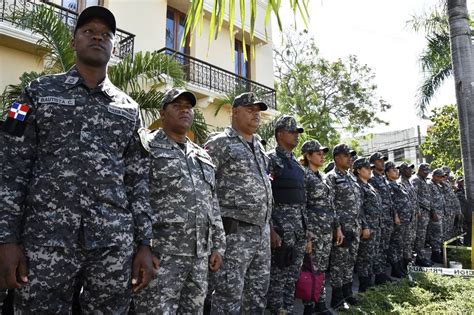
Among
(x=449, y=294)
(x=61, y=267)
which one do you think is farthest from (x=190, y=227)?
(x=449, y=294)

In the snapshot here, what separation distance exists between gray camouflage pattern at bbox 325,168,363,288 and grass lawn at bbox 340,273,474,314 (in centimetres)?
33

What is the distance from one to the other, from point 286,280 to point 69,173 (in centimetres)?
271

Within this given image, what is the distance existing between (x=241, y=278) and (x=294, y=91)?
17.1 m

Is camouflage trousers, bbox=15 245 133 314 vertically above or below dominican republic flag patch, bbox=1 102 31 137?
below

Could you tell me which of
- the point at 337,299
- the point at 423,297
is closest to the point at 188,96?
the point at 337,299

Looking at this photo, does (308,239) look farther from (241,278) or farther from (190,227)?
(190,227)

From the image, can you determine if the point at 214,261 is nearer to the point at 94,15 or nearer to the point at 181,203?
the point at 181,203

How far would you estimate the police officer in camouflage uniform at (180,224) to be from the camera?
2365 millimetres

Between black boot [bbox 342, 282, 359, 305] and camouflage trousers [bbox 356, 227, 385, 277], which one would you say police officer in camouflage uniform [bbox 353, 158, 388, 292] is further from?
black boot [bbox 342, 282, 359, 305]

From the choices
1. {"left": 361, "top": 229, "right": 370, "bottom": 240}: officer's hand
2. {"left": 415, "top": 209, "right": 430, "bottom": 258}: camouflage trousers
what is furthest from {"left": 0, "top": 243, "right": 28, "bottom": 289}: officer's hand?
{"left": 415, "top": 209, "right": 430, "bottom": 258}: camouflage trousers

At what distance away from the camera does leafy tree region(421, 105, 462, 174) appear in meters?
14.4

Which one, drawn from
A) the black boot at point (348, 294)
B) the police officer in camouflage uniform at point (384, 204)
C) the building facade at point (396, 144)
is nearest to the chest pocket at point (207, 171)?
the black boot at point (348, 294)

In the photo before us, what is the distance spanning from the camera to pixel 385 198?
613 cm

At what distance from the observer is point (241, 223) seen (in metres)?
3.06
